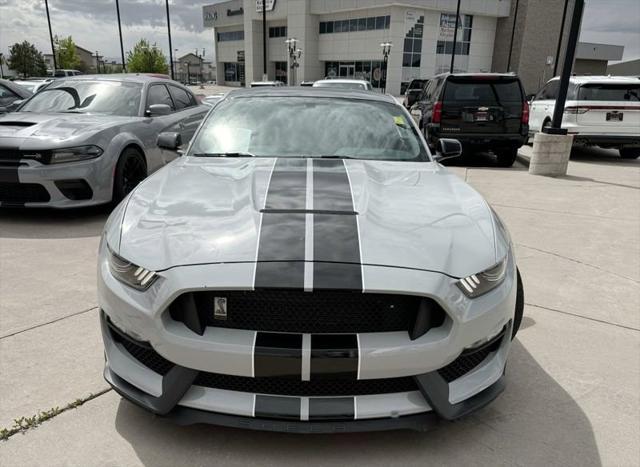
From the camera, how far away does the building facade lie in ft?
163

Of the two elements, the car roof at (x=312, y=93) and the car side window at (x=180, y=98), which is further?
the car side window at (x=180, y=98)

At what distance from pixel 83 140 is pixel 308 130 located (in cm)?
305

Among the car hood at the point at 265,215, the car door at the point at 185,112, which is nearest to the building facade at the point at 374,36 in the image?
the car door at the point at 185,112

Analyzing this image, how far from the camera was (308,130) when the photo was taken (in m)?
3.29

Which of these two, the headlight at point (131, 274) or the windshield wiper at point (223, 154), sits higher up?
the windshield wiper at point (223, 154)

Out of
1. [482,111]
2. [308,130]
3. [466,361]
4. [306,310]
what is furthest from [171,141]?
[482,111]

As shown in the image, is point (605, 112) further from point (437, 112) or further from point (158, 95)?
point (158, 95)

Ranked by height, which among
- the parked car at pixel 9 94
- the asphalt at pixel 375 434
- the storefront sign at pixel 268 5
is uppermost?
the storefront sign at pixel 268 5

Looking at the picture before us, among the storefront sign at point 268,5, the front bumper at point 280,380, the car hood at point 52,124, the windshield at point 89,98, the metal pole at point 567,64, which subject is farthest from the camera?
the storefront sign at point 268,5

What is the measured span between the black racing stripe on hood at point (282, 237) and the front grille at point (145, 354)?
52cm

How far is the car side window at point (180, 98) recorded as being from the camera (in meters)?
7.25

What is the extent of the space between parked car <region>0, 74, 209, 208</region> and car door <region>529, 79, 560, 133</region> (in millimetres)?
8563

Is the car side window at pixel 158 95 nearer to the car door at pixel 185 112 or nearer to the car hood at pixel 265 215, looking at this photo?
the car door at pixel 185 112

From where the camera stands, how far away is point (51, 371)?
2.52 metres
